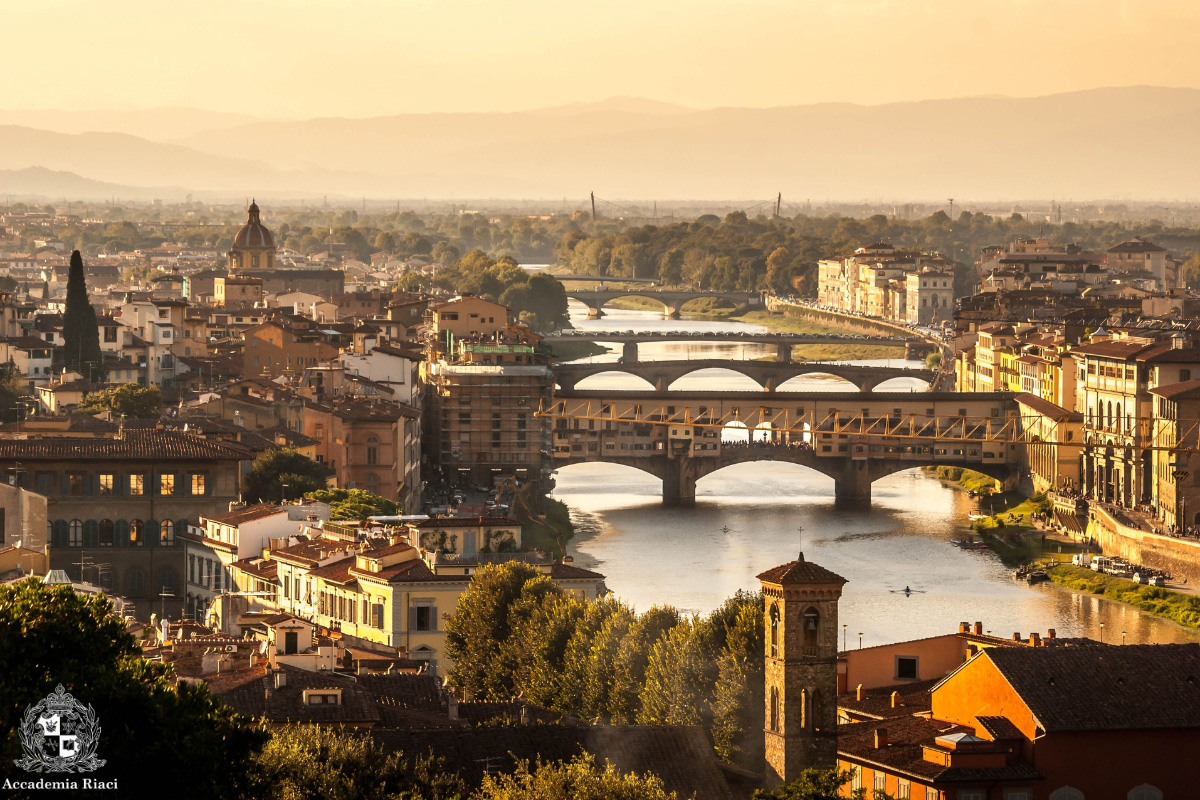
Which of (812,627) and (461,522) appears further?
(461,522)

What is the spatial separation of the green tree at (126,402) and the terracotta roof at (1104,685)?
1843 cm

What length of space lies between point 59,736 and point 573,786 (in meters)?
2.37

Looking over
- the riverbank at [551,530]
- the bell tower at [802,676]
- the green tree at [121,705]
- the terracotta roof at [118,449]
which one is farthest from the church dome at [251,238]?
the green tree at [121,705]

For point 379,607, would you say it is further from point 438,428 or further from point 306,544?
point 438,428

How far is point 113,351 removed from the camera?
122 feet

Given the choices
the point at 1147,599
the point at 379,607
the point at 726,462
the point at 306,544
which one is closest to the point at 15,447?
the point at 306,544

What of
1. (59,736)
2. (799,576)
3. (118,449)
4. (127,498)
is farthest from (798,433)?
(59,736)

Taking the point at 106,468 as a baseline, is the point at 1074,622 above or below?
below

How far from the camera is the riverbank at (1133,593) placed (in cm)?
2623

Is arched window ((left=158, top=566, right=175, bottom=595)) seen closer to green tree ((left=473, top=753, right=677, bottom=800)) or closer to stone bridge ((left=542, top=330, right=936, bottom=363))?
green tree ((left=473, top=753, right=677, bottom=800))

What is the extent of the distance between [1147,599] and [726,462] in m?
11.3

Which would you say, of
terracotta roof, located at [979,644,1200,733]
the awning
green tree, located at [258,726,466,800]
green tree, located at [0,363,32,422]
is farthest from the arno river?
green tree, located at [258,726,466,800]

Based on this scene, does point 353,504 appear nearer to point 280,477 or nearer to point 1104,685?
point 280,477

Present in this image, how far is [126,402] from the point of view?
3033cm
